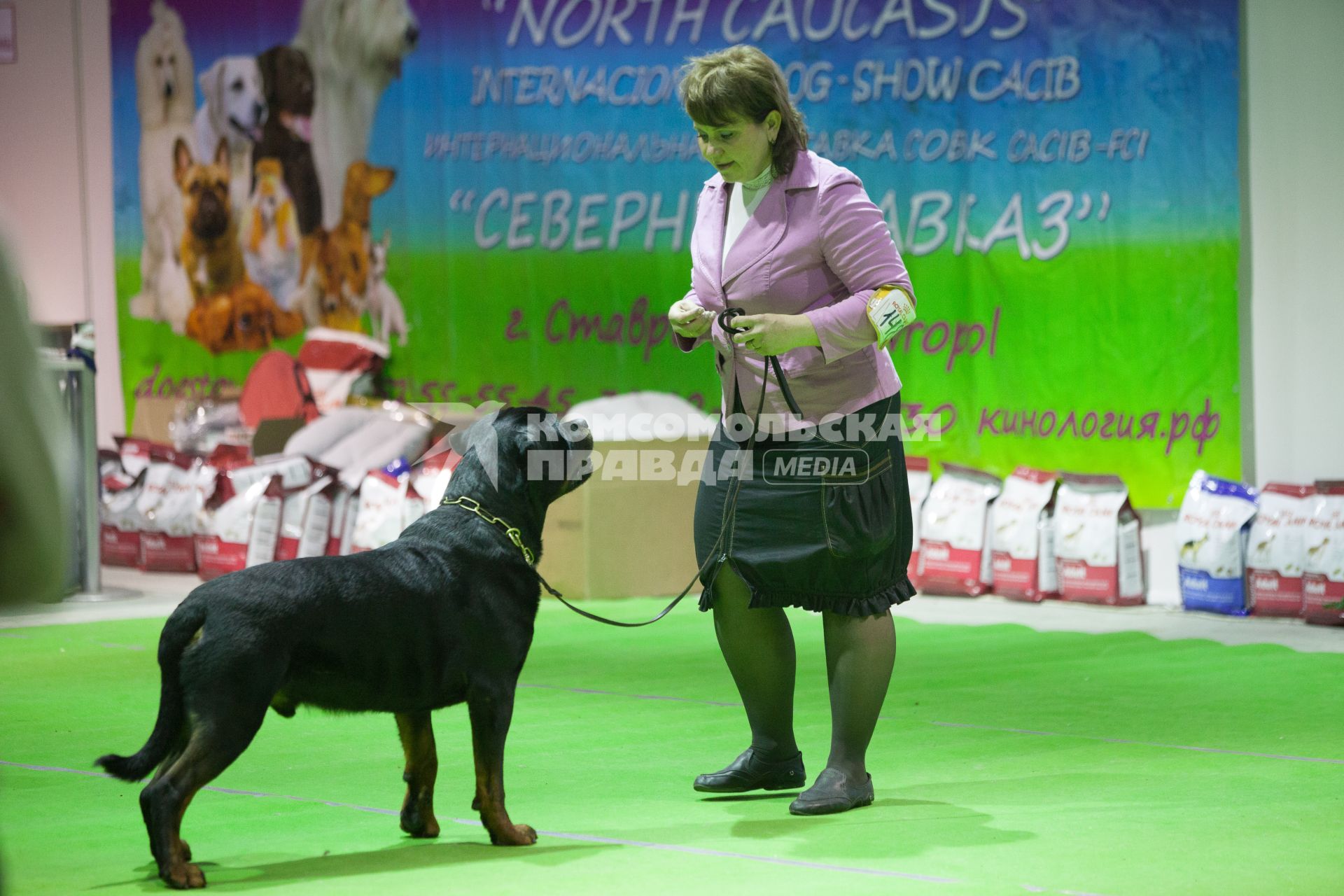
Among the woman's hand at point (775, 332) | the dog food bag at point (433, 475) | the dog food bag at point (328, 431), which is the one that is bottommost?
the dog food bag at point (433, 475)

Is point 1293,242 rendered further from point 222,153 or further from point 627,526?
point 222,153

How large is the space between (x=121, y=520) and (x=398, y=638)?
17.4ft

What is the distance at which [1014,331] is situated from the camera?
6199 mm

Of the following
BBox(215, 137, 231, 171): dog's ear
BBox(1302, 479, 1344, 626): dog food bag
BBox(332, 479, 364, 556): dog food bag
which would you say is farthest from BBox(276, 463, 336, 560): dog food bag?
BBox(1302, 479, 1344, 626): dog food bag

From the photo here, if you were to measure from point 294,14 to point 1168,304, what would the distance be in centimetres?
433

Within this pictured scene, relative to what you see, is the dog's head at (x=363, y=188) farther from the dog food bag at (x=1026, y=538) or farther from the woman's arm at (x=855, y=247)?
the woman's arm at (x=855, y=247)

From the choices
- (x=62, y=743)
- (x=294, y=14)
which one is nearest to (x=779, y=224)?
(x=62, y=743)

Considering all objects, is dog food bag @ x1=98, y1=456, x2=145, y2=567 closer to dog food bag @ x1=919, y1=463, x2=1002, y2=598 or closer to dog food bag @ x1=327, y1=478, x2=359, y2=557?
dog food bag @ x1=327, y1=478, x2=359, y2=557

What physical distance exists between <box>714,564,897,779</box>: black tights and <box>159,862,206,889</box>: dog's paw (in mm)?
1015

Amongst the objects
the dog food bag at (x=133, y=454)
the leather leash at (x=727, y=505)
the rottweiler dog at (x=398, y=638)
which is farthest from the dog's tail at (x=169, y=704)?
the dog food bag at (x=133, y=454)

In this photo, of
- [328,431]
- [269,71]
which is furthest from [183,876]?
[269,71]

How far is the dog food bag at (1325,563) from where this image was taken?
17.4 feet

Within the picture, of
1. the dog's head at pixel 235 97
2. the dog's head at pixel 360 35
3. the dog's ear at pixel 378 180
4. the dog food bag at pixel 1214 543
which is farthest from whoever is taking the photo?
the dog's head at pixel 235 97

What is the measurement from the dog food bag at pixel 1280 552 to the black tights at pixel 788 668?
2923 millimetres
